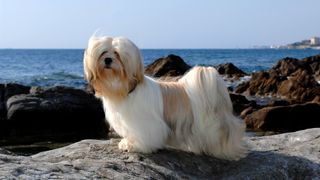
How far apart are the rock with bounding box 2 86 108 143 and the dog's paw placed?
10.5 metres

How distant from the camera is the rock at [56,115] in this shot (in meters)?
17.5

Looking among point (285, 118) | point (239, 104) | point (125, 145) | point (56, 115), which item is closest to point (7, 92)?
point (56, 115)

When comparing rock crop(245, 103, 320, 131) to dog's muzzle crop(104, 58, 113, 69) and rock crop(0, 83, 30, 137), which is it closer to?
rock crop(0, 83, 30, 137)

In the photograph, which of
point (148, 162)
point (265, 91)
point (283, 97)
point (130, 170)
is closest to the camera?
point (130, 170)

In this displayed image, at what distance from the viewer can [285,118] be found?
1877 cm

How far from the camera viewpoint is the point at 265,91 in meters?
30.6

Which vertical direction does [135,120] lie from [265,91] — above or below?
above

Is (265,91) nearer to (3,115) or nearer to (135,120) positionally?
(3,115)

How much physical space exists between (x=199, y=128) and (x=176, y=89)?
499 millimetres

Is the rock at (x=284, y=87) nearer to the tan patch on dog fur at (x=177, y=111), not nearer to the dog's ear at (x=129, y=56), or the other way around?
the tan patch on dog fur at (x=177, y=111)

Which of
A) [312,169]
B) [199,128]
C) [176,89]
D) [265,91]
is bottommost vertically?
[265,91]

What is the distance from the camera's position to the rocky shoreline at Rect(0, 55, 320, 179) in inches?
223

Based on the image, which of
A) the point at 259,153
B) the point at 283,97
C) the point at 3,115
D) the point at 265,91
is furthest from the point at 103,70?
the point at 265,91

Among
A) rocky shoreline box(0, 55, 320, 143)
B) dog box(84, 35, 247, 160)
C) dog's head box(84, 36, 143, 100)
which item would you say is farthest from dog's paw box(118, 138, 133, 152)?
rocky shoreline box(0, 55, 320, 143)
